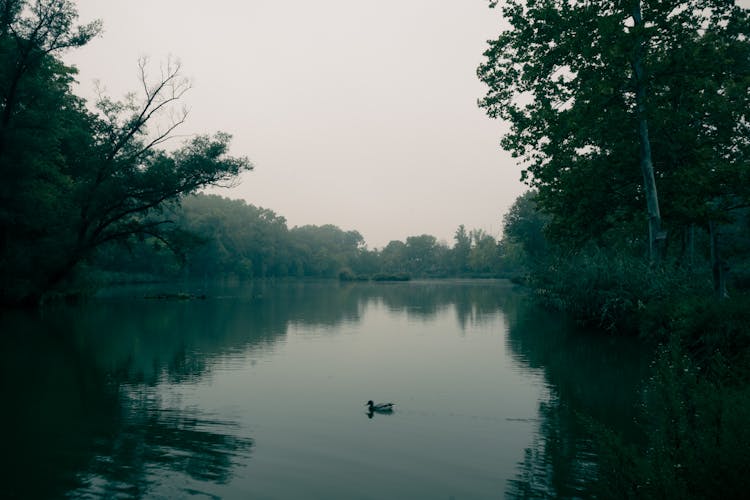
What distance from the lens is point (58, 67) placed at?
115ft

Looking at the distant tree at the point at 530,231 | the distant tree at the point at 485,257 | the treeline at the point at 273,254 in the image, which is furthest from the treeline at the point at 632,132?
the distant tree at the point at 485,257

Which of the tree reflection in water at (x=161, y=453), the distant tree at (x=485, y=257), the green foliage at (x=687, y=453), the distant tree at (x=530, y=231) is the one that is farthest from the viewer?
the distant tree at (x=485, y=257)

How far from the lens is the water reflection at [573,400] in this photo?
8.44 m

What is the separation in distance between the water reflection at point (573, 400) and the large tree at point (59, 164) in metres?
24.0

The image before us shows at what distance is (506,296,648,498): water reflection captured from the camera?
844 cm

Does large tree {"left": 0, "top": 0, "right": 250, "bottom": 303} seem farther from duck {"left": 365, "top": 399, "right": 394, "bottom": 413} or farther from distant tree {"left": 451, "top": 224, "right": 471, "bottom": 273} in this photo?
distant tree {"left": 451, "top": 224, "right": 471, "bottom": 273}

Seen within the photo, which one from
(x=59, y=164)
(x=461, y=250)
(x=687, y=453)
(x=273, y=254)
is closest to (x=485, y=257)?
(x=461, y=250)

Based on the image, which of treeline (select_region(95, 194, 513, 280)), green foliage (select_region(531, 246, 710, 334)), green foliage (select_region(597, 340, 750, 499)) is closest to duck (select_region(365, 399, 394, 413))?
green foliage (select_region(597, 340, 750, 499))

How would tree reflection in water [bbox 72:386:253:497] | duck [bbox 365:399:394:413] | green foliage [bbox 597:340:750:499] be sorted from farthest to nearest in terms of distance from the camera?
duck [bbox 365:399:394:413]
tree reflection in water [bbox 72:386:253:497]
green foliage [bbox 597:340:750:499]

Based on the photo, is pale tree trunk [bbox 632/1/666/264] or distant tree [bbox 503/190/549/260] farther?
distant tree [bbox 503/190/549/260]

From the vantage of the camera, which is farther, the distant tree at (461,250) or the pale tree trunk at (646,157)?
the distant tree at (461,250)

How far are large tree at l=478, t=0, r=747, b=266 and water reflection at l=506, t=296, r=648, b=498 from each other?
18.2ft

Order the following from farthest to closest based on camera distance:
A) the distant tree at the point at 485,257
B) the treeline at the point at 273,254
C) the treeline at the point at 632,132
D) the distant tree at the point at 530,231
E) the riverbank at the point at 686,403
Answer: the distant tree at the point at 485,257
the treeline at the point at 273,254
the distant tree at the point at 530,231
the treeline at the point at 632,132
the riverbank at the point at 686,403

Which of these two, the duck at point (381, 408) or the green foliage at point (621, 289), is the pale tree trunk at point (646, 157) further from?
the duck at point (381, 408)
